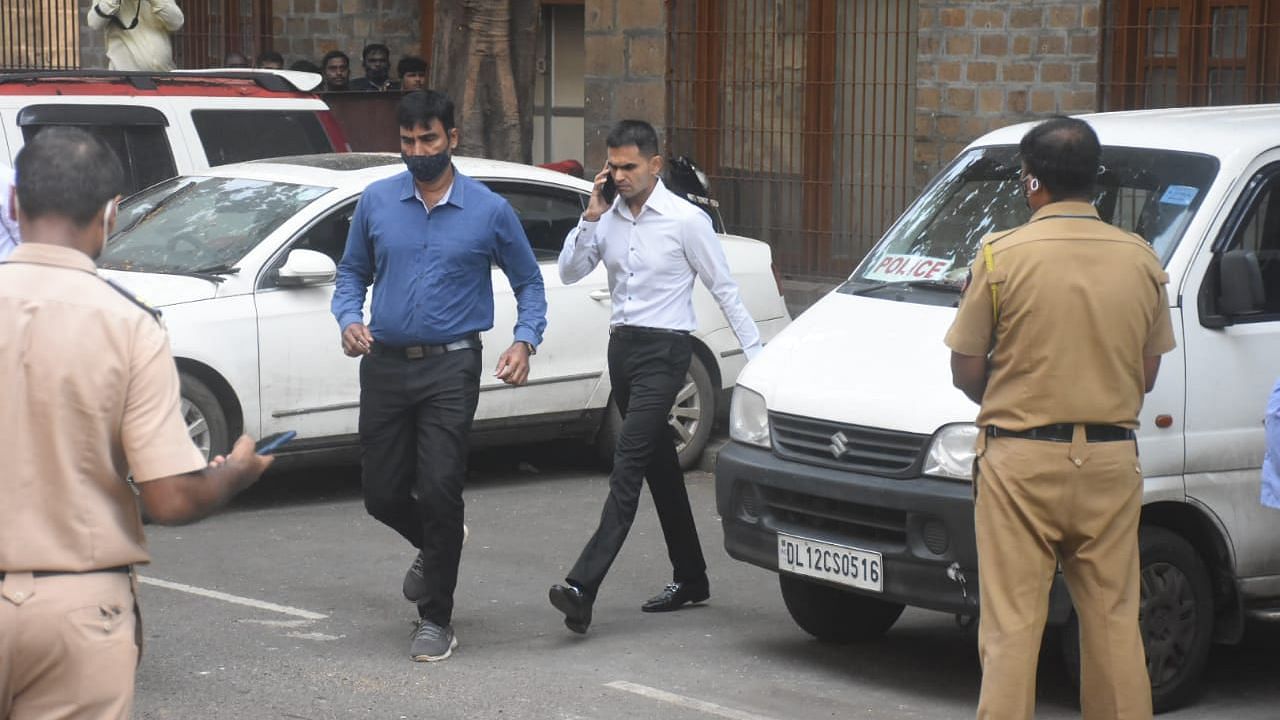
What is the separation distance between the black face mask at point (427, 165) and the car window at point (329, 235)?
8.17 ft

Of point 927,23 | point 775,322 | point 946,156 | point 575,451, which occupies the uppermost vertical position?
point 927,23

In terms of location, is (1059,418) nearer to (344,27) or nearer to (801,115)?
(801,115)

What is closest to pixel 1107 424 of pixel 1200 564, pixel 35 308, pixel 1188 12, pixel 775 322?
pixel 1200 564

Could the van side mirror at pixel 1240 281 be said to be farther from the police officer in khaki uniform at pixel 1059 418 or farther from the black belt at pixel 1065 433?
the black belt at pixel 1065 433

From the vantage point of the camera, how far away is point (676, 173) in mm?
13109

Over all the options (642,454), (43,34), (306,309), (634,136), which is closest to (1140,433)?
A: (642,454)

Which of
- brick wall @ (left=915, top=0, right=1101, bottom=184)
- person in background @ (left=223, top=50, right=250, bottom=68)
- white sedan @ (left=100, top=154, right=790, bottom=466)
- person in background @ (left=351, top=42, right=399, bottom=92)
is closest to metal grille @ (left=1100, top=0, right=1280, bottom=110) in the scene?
brick wall @ (left=915, top=0, right=1101, bottom=184)

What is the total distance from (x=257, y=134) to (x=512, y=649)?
5.07 metres

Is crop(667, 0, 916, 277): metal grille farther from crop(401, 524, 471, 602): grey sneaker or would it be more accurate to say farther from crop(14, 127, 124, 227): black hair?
crop(14, 127, 124, 227): black hair

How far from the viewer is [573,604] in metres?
6.82

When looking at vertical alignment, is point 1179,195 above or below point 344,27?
below

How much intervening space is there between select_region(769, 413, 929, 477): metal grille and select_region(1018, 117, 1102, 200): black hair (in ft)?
3.97

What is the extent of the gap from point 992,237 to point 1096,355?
0.41 meters

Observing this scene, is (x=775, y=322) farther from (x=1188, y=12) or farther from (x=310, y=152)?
(x=1188, y=12)
